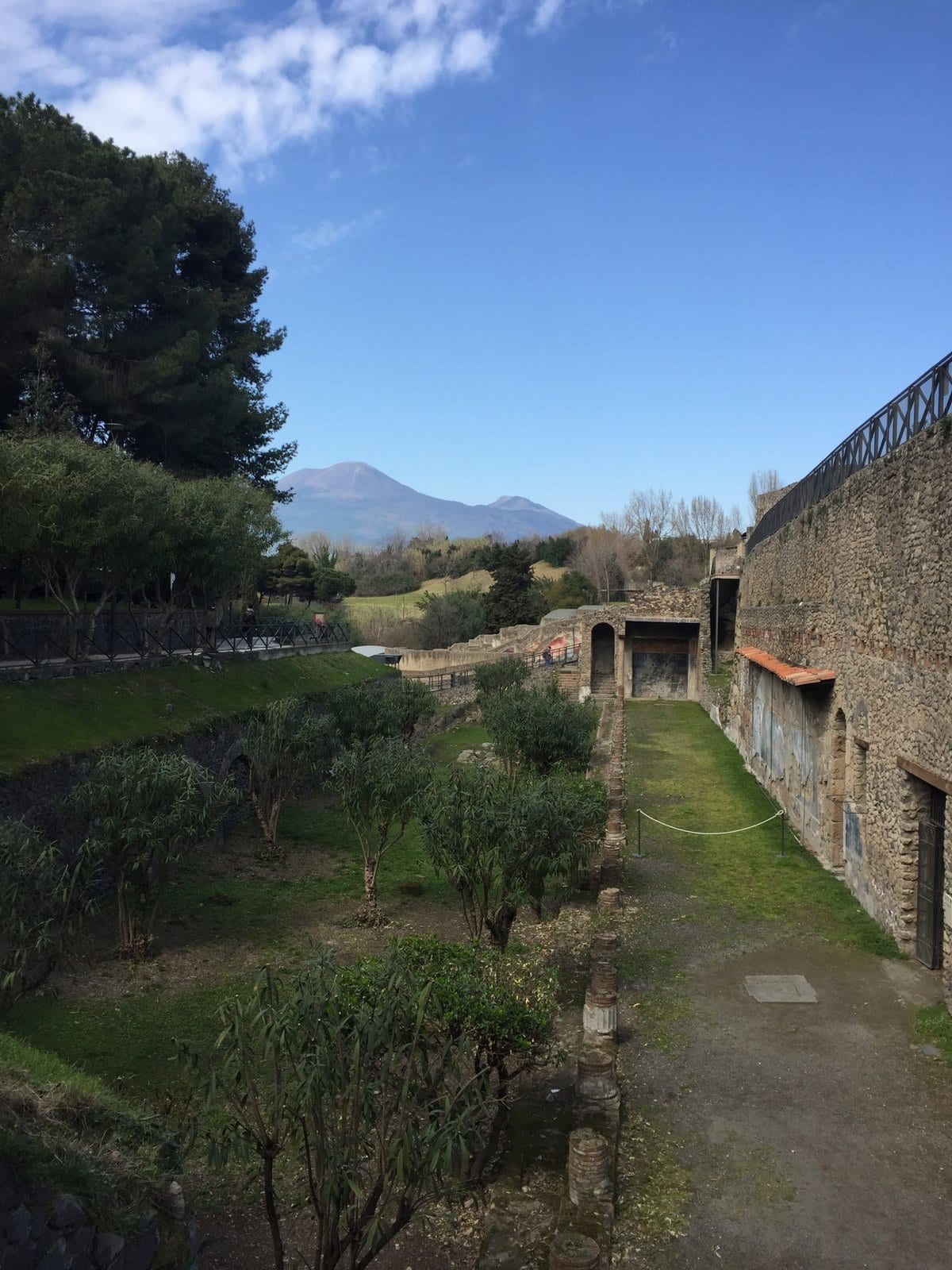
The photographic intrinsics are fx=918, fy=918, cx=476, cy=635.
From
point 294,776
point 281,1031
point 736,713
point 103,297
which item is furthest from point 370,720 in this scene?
point 281,1031

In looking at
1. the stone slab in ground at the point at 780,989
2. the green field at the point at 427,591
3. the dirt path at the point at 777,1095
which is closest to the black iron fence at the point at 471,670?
the green field at the point at 427,591

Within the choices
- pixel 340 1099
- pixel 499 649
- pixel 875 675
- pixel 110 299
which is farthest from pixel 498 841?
pixel 499 649

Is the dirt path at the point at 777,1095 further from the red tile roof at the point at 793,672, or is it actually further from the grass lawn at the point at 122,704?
A: the grass lawn at the point at 122,704

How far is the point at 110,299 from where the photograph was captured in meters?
29.6

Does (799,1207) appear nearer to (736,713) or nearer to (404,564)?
(736,713)

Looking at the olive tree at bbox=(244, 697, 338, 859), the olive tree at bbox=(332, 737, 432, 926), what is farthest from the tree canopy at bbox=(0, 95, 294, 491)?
the olive tree at bbox=(332, 737, 432, 926)

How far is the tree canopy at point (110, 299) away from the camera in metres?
27.7

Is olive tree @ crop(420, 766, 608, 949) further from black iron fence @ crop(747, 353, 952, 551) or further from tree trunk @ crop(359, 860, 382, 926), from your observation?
black iron fence @ crop(747, 353, 952, 551)

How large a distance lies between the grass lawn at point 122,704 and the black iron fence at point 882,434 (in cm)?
1425

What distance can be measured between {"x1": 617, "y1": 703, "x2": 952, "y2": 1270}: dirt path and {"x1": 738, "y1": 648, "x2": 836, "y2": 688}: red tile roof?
3291mm

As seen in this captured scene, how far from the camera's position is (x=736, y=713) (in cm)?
2914

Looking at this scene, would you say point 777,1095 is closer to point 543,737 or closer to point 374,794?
point 374,794

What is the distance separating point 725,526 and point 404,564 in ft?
110

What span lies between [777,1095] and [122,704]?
15932 millimetres
